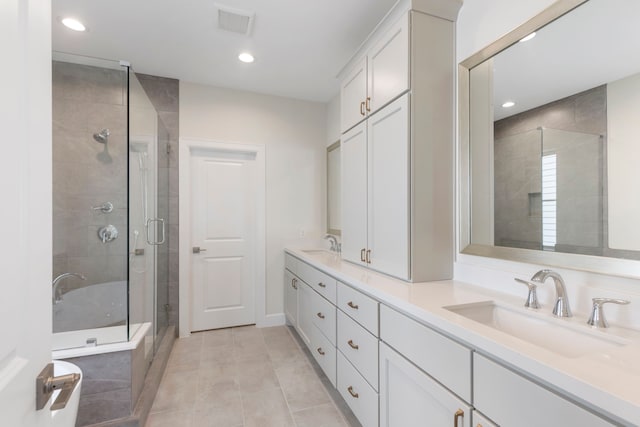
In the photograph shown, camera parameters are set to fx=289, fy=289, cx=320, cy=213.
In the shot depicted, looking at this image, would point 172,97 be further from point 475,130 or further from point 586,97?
point 586,97

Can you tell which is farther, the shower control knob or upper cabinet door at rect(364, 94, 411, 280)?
the shower control knob

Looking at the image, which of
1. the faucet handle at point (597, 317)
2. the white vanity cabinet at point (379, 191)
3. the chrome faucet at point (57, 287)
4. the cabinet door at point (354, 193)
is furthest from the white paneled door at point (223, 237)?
the faucet handle at point (597, 317)

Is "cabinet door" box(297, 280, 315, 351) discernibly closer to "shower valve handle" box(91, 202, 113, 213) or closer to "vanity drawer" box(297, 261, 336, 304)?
"vanity drawer" box(297, 261, 336, 304)

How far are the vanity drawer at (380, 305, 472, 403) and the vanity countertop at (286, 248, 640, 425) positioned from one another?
3 centimetres

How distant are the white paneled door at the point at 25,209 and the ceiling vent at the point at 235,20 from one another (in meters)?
1.64

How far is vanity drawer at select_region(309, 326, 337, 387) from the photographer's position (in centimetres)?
202

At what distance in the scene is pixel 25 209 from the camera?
22.0 inches

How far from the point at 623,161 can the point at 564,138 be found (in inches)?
9.2

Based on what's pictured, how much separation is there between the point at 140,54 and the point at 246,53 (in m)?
0.96

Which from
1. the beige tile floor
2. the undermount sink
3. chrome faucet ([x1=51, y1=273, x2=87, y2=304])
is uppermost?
the undermount sink

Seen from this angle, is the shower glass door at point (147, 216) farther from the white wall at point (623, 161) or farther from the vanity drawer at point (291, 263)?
the white wall at point (623, 161)

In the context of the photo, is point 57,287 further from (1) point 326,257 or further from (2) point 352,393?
(2) point 352,393

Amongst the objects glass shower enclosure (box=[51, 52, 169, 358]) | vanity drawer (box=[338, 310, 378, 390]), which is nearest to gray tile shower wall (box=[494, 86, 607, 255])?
vanity drawer (box=[338, 310, 378, 390])

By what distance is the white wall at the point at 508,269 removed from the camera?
1039mm
